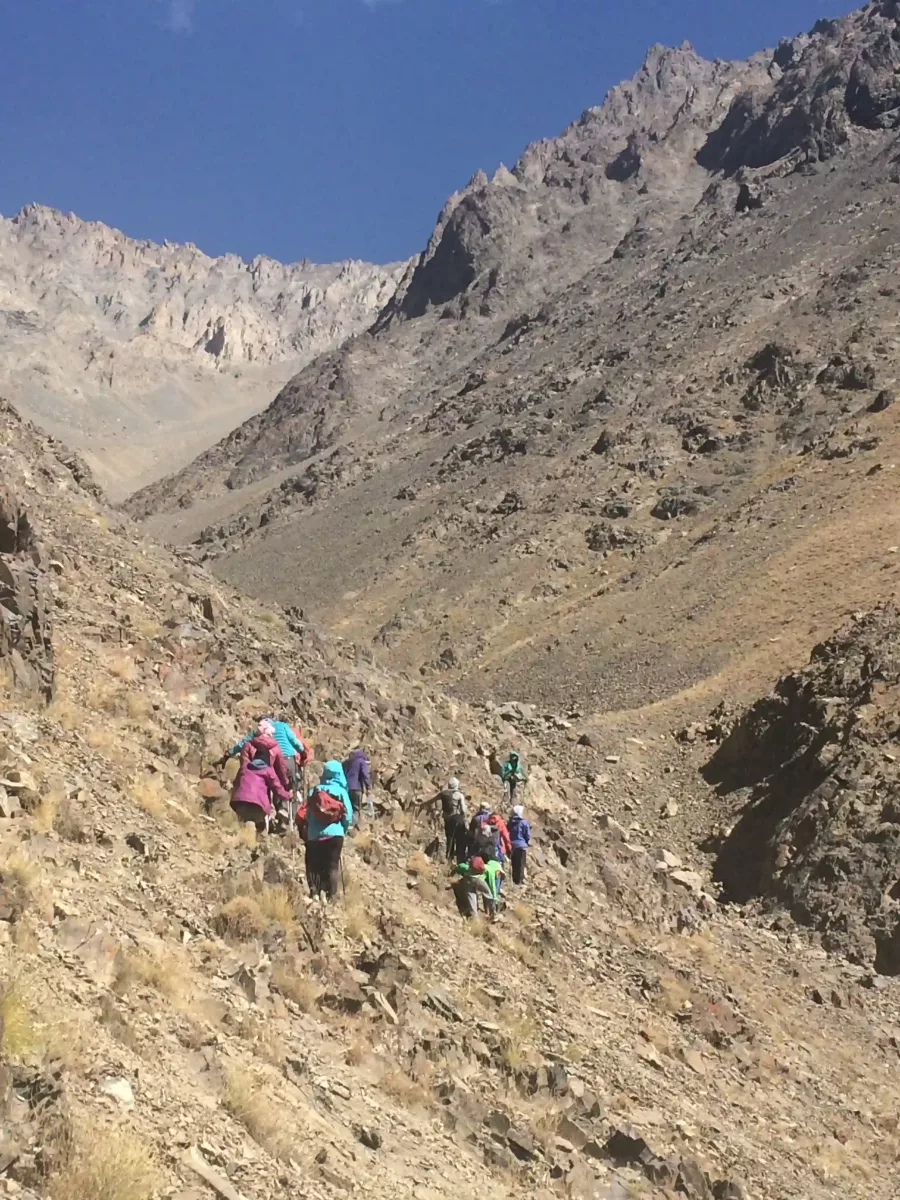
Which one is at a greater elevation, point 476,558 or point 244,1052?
point 476,558

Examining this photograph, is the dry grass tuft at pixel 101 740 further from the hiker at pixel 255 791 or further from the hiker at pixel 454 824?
the hiker at pixel 454 824

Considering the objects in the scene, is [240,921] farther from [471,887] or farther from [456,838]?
[456,838]

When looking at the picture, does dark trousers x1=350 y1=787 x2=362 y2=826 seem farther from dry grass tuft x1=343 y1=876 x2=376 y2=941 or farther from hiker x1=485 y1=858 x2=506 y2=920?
dry grass tuft x1=343 y1=876 x2=376 y2=941

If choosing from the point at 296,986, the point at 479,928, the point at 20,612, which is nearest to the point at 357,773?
the point at 479,928

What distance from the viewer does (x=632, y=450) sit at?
58469 millimetres

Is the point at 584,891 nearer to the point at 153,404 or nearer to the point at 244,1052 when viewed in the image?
the point at 244,1052

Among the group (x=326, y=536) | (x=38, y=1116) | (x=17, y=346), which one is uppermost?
(x=17, y=346)

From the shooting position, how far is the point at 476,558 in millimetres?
54344

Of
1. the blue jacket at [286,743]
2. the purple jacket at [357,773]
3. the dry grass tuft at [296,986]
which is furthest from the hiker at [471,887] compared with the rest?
the dry grass tuft at [296,986]

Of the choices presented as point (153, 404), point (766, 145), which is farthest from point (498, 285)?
point (153, 404)

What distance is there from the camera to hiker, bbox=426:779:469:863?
12508mm

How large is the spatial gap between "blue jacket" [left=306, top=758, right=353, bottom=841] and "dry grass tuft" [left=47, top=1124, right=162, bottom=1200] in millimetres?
4197

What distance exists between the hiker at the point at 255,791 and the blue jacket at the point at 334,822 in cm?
82

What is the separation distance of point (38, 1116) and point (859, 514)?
1553 inches
